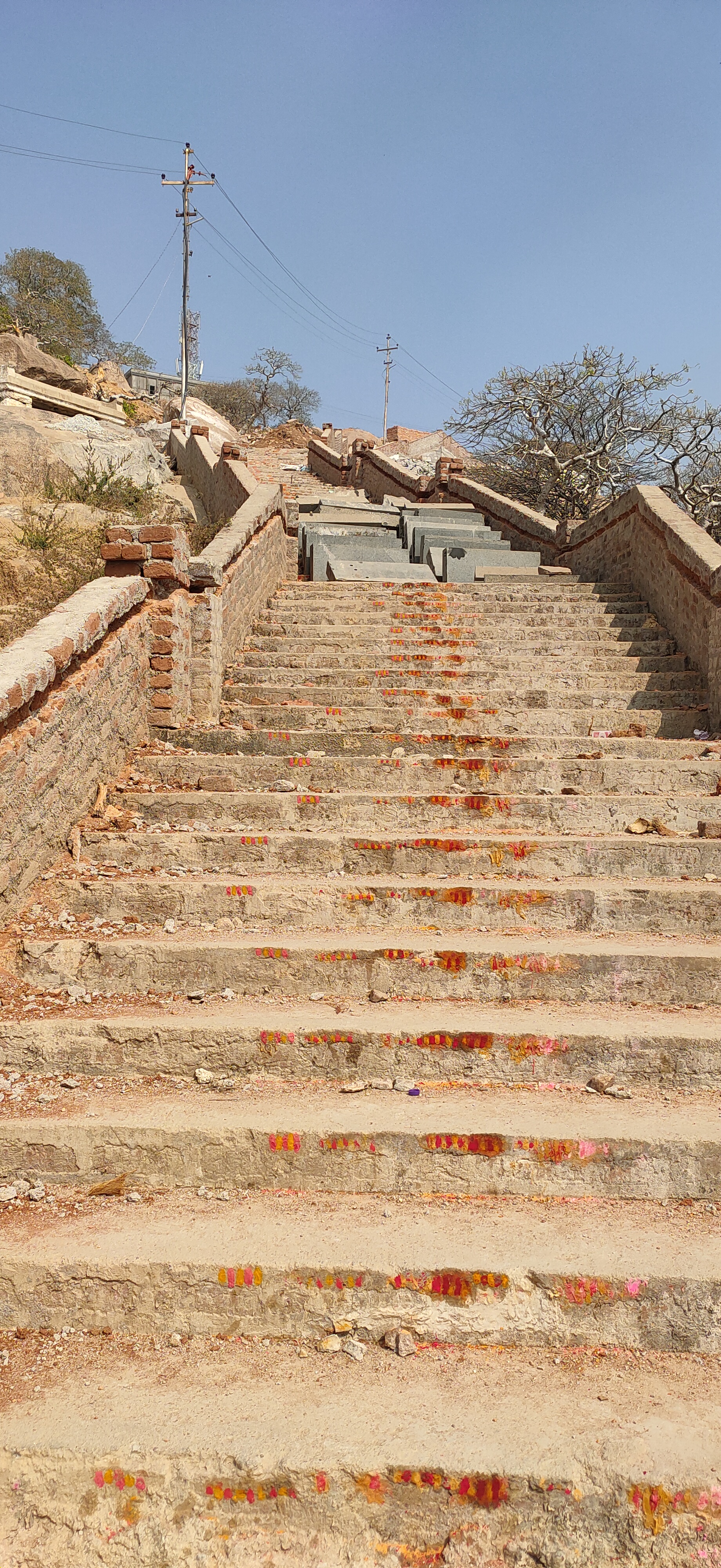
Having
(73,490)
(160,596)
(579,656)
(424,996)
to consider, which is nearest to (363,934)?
(424,996)

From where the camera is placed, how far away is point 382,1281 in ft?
7.43

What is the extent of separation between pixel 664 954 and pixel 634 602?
5940 mm

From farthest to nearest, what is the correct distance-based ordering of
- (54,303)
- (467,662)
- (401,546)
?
(54,303)
(401,546)
(467,662)

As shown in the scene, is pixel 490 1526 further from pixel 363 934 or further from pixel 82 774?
pixel 82 774

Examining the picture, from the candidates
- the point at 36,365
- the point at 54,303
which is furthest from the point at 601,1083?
the point at 54,303

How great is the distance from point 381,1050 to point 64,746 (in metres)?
2.17

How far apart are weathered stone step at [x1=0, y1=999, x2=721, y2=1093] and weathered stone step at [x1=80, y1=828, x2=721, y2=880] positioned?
3.56 ft

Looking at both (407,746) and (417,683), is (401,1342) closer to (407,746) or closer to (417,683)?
(407,746)

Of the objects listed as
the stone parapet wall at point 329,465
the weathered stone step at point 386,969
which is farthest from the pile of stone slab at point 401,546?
the weathered stone step at point 386,969

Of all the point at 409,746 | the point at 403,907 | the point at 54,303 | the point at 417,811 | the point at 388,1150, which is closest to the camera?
the point at 388,1150

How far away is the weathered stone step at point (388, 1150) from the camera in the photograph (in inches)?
103

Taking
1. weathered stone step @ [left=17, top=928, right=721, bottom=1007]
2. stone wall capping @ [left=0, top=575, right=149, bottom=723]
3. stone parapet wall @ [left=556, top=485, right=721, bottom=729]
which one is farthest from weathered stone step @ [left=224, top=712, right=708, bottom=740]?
weathered stone step @ [left=17, top=928, right=721, bottom=1007]

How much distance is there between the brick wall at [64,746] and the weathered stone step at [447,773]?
1.30ft

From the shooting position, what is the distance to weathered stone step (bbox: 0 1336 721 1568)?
1.85 m
